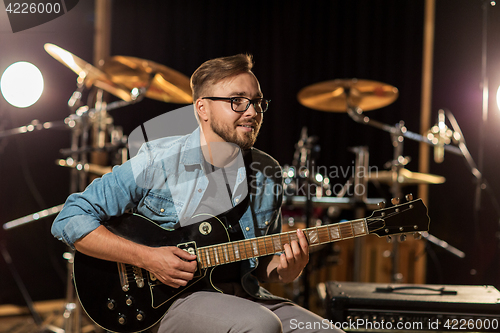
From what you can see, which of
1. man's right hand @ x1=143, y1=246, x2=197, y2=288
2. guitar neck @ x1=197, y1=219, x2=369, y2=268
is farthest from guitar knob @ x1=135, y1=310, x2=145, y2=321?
guitar neck @ x1=197, y1=219, x2=369, y2=268

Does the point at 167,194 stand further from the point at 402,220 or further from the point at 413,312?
the point at 413,312

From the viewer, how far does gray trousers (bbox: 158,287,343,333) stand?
1.28 metres

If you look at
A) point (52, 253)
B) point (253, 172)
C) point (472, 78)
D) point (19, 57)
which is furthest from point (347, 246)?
point (19, 57)

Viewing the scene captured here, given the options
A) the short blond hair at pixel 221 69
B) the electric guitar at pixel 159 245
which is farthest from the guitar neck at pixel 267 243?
the short blond hair at pixel 221 69

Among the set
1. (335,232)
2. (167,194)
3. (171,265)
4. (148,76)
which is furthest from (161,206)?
(148,76)

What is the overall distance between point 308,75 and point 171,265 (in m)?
3.66

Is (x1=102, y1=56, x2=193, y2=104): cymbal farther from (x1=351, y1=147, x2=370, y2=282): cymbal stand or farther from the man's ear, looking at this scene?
(x1=351, y1=147, x2=370, y2=282): cymbal stand

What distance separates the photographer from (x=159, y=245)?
59.5 inches

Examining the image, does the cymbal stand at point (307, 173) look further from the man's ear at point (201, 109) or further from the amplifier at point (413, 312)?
the man's ear at point (201, 109)

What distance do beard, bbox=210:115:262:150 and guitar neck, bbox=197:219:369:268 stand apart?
0.41 metres

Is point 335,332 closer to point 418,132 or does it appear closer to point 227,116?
point 227,116

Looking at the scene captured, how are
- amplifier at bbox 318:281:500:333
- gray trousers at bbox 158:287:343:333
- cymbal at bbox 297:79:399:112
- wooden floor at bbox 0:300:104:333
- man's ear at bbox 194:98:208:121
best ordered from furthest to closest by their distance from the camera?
cymbal at bbox 297:79:399:112
wooden floor at bbox 0:300:104:333
man's ear at bbox 194:98:208:121
amplifier at bbox 318:281:500:333
gray trousers at bbox 158:287:343:333

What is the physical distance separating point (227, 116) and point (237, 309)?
0.79 meters

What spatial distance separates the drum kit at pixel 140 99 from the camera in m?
2.68
